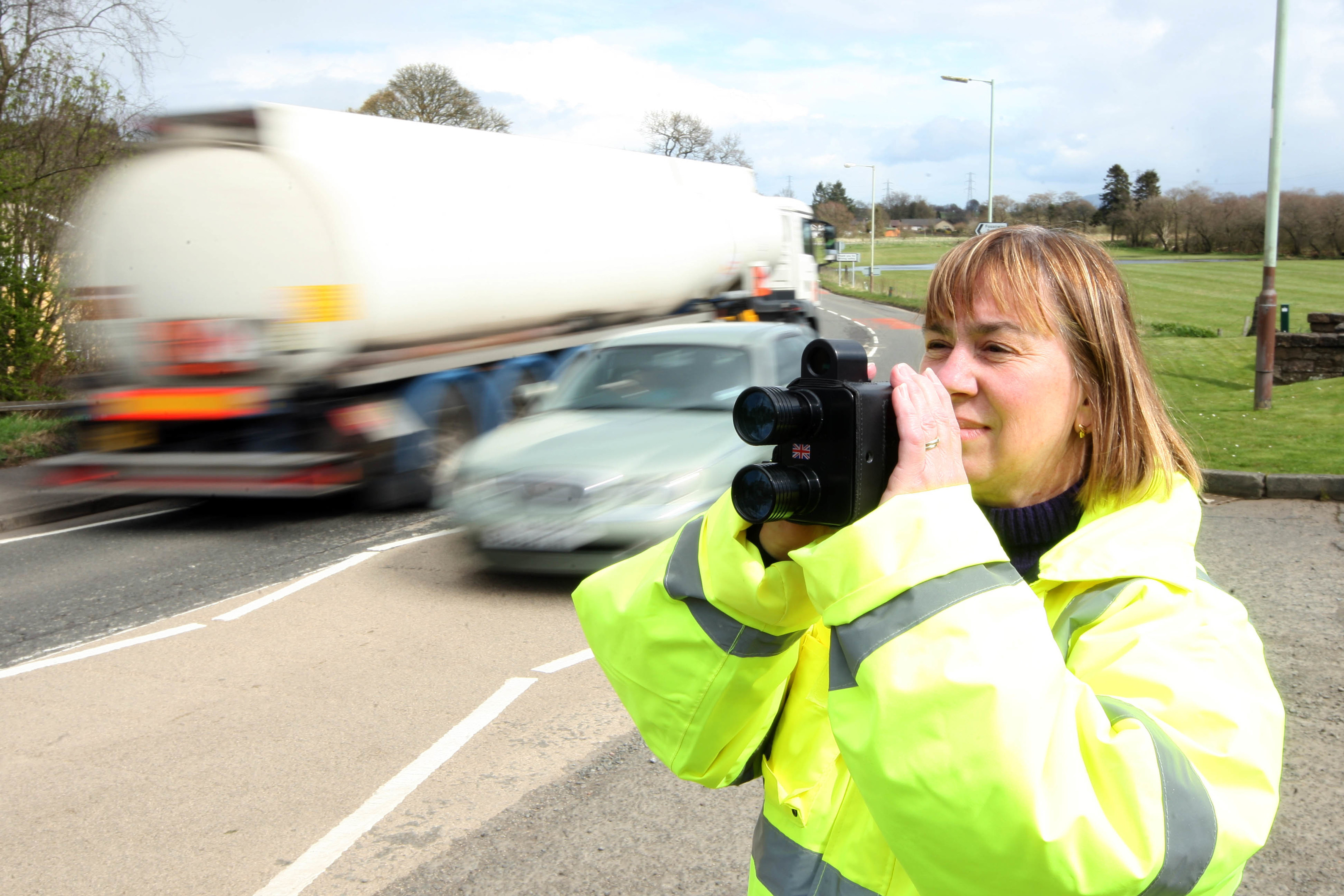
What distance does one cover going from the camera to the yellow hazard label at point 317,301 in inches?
336

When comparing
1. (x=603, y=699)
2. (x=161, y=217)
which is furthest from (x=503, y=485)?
(x=161, y=217)

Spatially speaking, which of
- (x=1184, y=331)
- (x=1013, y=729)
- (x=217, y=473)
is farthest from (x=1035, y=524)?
(x=1184, y=331)

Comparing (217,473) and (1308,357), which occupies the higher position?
(217,473)

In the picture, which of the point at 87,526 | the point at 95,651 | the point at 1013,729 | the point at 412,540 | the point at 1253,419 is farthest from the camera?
the point at 1253,419

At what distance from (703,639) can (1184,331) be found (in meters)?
26.9

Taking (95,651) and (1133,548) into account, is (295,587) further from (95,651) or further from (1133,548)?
(1133,548)

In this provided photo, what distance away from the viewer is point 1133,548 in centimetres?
122

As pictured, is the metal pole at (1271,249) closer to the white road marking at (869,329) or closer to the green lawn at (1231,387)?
the green lawn at (1231,387)

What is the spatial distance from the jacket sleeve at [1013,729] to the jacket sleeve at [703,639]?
0.17 metres

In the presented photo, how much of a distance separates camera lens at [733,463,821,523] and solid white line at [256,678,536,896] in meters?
2.53

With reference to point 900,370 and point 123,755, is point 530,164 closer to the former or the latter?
point 123,755

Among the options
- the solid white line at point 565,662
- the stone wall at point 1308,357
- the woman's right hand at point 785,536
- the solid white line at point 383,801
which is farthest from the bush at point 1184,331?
the woman's right hand at point 785,536

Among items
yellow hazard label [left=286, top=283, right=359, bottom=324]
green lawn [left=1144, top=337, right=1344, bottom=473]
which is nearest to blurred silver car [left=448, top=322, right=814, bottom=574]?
yellow hazard label [left=286, top=283, right=359, bottom=324]

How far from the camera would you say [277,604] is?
252 inches
